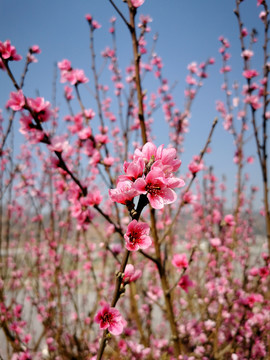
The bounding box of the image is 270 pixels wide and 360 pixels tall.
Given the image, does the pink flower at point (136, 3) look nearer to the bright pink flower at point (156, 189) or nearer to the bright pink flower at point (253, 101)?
the bright pink flower at point (156, 189)

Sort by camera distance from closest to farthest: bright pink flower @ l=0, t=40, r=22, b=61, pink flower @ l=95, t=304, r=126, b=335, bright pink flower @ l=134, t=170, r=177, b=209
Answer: bright pink flower @ l=134, t=170, r=177, b=209 < pink flower @ l=95, t=304, r=126, b=335 < bright pink flower @ l=0, t=40, r=22, b=61

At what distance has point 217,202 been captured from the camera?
626cm

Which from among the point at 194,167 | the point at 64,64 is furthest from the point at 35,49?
the point at 194,167

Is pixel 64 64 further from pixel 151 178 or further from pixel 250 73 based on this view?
pixel 250 73

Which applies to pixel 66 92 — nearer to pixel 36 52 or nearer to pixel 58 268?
pixel 36 52

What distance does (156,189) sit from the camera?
2.73 feet

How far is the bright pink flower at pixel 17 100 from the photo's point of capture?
129cm

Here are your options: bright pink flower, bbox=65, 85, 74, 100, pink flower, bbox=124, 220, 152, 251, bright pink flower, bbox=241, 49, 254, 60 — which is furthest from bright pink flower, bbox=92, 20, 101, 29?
pink flower, bbox=124, 220, 152, 251

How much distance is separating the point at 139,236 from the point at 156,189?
193 millimetres

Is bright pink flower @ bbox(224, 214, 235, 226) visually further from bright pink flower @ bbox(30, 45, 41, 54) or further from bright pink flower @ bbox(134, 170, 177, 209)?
bright pink flower @ bbox(30, 45, 41, 54)

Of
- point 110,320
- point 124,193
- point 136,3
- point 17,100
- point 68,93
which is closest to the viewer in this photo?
point 124,193

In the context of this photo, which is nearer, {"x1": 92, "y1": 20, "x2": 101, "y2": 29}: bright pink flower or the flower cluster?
the flower cluster

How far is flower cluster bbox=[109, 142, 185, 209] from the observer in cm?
77

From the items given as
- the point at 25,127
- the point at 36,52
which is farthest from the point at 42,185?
the point at 25,127
